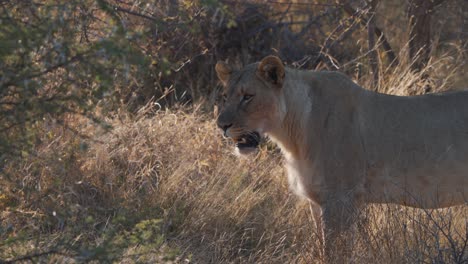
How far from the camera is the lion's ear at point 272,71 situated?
17.0 feet

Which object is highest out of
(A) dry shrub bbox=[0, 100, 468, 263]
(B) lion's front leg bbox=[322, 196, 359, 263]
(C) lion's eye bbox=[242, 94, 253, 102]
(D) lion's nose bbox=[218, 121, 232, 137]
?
(C) lion's eye bbox=[242, 94, 253, 102]

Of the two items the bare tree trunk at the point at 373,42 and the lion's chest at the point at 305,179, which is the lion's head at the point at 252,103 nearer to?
the lion's chest at the point at 305,179

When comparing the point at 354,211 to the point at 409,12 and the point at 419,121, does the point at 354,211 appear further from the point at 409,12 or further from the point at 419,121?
the point at 409,12

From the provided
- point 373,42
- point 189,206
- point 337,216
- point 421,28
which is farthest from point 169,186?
point 421,28

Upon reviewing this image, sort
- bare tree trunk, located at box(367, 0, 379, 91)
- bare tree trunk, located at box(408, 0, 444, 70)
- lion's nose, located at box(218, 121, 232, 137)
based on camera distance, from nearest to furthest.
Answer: lion's nose, located at box(218, 121, 232, 137) < bare tree trunk, located at box(367, 0, 379, 91) < bare tree trunk, located at box(408, 0, 444, 70)

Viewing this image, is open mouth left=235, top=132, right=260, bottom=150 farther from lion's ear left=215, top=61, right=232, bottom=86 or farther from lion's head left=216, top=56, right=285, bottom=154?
lion's ear left=215, top=61, right=232, bottom=86

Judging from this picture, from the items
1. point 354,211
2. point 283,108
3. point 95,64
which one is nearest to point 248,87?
point 283,108

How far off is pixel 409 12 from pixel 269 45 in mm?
1602

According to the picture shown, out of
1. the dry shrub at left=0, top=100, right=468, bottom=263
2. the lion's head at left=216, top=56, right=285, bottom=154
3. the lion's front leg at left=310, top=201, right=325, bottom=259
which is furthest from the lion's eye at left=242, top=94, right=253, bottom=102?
the dry shrub at left=0, top=100, right=468, bottom=263

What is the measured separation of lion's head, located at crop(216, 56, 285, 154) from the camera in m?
5.19

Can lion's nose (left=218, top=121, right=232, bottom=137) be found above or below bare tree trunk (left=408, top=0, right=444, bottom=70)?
above

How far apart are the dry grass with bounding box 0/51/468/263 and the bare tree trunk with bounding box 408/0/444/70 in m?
2.28

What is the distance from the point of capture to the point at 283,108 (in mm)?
5348

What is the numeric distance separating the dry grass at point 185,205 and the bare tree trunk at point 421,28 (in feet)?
7.49
